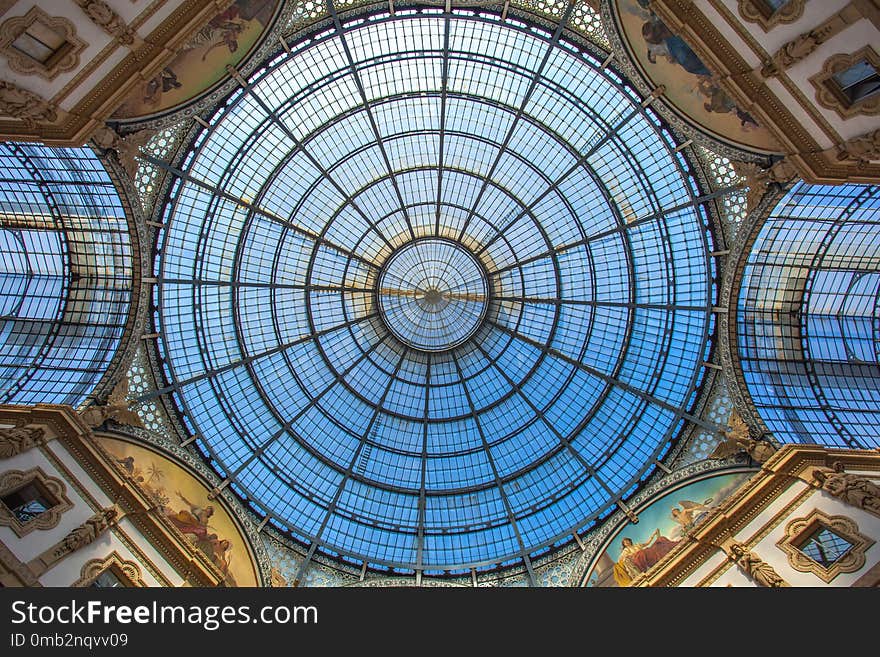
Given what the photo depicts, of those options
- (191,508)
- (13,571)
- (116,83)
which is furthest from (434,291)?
(13,571)

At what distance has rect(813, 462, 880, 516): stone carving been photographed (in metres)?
20.1

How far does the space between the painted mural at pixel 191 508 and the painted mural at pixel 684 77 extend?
2823 cm

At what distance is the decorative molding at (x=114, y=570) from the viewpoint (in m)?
20.5

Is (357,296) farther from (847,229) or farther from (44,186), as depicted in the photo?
(847,229)

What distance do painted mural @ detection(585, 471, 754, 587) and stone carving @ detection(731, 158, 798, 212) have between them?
12.4 meters

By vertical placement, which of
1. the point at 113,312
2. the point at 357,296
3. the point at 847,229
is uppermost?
the point at 357,296

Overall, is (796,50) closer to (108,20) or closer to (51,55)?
(108,20)

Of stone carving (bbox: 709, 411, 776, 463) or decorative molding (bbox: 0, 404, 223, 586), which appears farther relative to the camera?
stone carving (bbox: 709, 411, 776, 463)

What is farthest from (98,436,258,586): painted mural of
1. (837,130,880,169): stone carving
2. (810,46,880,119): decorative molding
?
(810,46,880,119): decorative molding

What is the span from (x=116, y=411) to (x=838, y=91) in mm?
30585

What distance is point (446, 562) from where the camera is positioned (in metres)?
32.0

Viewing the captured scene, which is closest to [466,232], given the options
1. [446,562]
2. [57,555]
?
[446,562]

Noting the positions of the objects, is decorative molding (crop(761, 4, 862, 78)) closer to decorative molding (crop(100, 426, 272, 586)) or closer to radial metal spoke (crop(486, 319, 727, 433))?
radial metal spoke (crop(486, 319, 727, 433))

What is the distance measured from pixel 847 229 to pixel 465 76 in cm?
1994
